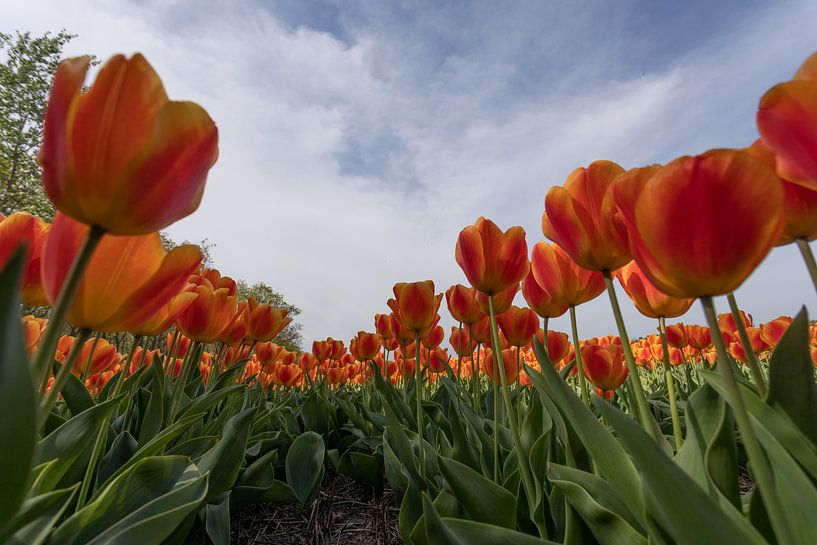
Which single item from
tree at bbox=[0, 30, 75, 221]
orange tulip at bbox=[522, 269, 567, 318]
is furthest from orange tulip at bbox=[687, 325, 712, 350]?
tree at bbox=[0, 30, 75, 221]

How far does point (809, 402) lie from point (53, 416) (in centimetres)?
201

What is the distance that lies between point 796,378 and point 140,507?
1.21 metres

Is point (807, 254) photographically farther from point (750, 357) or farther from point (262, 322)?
point (262, 322)

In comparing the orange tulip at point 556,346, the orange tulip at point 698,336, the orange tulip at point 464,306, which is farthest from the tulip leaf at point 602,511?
the orange tulip at point 698,336

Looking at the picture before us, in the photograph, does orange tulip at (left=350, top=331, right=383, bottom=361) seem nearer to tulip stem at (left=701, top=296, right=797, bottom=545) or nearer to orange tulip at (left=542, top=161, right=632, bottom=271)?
orange tulip at (left=542, top=161, right=632, bottom=271)

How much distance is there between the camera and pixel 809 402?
29.5 inches

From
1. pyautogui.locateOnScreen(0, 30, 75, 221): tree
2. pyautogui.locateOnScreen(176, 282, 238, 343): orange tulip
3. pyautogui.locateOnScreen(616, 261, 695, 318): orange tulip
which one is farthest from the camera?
pyautogui.locateOnScreen(0, 30, 75, 221): tree

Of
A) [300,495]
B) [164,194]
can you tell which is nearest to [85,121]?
[164,194]

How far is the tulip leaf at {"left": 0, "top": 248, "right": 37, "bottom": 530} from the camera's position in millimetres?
413

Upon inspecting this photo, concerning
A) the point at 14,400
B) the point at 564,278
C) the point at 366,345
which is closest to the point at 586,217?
the point at 564,278

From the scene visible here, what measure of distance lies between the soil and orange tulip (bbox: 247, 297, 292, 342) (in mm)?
905

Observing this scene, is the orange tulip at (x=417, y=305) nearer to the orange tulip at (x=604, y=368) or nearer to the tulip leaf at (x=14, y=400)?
the orange tulip at (x=604, y=368)

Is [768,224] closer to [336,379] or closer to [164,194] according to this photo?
[164,194]

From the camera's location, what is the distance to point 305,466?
1.74 meters
